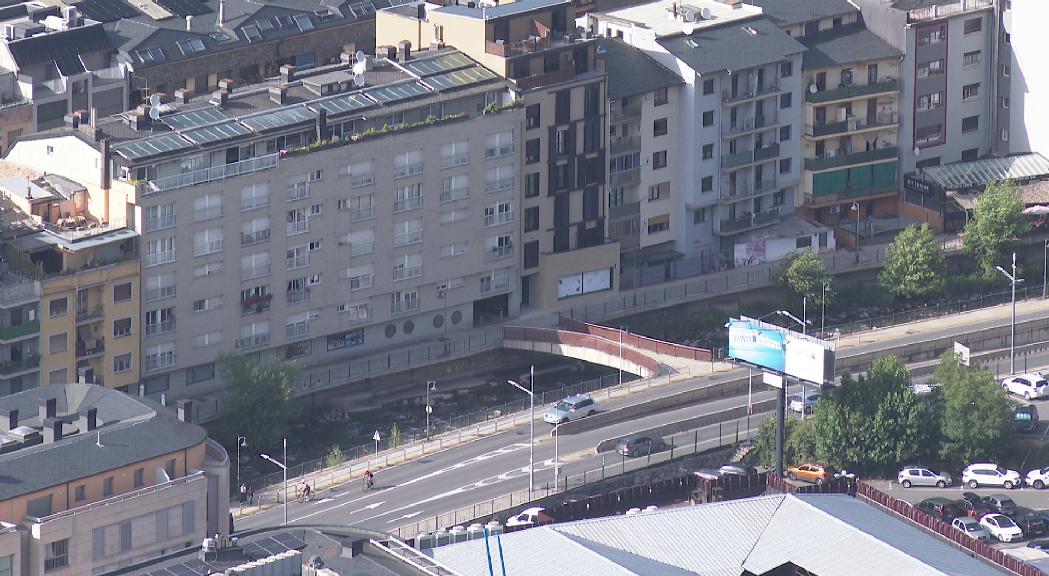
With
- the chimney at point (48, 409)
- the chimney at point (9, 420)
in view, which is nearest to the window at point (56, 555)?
the chimney at point (9, 420)

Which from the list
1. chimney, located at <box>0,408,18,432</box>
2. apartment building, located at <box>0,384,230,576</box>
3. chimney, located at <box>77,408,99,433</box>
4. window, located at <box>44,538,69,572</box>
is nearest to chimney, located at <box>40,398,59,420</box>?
apartment building, located at <box>0,384,230,576</box>

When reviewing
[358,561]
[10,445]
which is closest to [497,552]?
[358,561]

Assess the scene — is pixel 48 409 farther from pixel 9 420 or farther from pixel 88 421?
pixel 88 421

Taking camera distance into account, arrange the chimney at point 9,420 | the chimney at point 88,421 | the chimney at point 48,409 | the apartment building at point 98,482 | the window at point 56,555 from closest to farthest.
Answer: the window at point 56,555, the apartment building at point 98,482, the chimney at point 88,421, the chimney at point 9,420, the chimney at point 48,409

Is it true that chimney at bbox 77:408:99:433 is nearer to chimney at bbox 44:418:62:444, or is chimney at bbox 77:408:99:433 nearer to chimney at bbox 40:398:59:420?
chimney at bbox 44:418:62:444

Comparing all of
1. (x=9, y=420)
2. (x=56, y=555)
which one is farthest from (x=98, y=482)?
(x=9, y=420)

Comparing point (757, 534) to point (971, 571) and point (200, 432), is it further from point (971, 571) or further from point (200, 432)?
point (200, 432)

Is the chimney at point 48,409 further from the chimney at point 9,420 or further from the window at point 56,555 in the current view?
the window at point 56,555
